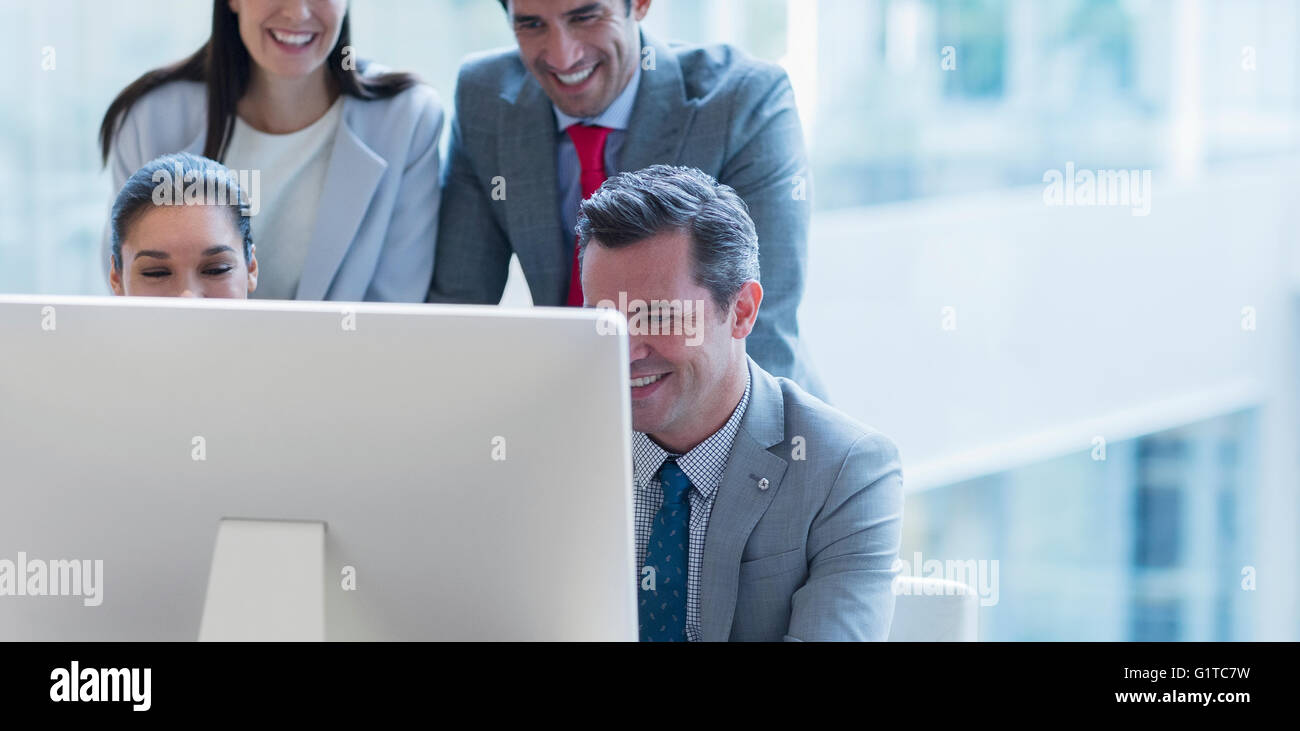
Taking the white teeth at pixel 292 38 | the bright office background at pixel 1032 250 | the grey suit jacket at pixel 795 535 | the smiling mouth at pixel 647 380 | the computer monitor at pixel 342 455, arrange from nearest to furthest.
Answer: the computer monitor at pixel 342 455
the grey suit jacket at pixel 795 535
the smiling mouth at pixel 647 380
the white teeth at pixel 292 38
the bright office background at pixel 1032 250

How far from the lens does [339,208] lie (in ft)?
7.52

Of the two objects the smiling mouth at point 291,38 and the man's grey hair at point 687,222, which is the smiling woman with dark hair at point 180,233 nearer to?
the smiling mouth at point 291,38

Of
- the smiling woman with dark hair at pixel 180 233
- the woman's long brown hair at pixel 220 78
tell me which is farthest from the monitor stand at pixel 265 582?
the woman's long brown hair at pixel 220 78

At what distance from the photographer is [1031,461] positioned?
6.29 meters

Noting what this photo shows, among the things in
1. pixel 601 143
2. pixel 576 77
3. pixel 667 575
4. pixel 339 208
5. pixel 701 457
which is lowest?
pixel 667 575

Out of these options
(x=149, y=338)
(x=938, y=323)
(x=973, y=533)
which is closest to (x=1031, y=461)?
(x=973, y=533)

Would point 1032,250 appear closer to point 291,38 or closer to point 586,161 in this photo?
point 586,161

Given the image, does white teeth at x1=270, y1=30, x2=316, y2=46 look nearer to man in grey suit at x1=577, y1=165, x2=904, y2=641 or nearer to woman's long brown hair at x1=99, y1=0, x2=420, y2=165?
woman's long brown hair at x1=99, y1=0, x2=420, y2=165

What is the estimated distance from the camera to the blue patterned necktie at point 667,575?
1637mm

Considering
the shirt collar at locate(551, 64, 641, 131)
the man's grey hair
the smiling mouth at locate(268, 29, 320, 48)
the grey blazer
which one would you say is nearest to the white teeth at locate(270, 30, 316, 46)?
the smiling mouth at locate(268, 29, 320, 48)

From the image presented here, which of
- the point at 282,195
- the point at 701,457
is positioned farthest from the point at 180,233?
the point at 701,457

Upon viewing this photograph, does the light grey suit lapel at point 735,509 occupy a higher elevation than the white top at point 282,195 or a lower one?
lower

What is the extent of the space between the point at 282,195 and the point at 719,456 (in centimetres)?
107
